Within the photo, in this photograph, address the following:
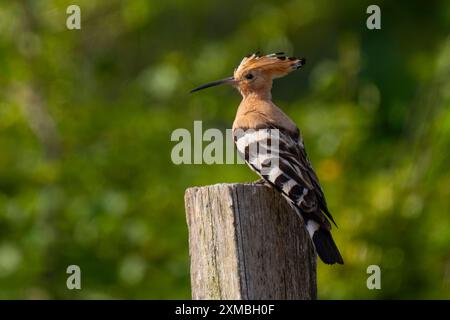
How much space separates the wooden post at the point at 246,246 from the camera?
2.75m

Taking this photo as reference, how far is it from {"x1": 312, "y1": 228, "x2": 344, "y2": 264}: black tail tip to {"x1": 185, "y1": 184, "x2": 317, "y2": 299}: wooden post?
3 cm

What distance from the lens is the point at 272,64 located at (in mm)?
4145

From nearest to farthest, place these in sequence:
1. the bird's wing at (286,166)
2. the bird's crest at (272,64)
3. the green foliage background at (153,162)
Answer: the bird's wing at (286,166) → the bird's crest at (272,64) → the green foliage background at (153,162)

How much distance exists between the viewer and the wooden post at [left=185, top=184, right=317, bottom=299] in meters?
2.75

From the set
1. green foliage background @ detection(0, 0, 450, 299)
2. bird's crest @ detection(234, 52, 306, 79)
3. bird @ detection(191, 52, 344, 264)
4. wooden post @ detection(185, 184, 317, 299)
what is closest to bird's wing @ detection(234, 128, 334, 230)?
bird @ detection(191, 52, 344, 264)

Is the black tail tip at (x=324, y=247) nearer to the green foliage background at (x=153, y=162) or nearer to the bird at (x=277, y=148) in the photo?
the bird at (x=277, y=148)

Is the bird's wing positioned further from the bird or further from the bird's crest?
the bird's crest

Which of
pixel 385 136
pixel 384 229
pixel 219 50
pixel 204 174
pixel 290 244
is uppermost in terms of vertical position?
pixel 219 50

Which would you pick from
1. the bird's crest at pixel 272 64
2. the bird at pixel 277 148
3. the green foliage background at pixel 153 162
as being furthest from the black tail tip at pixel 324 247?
the green foliage background at pixel 153 162
